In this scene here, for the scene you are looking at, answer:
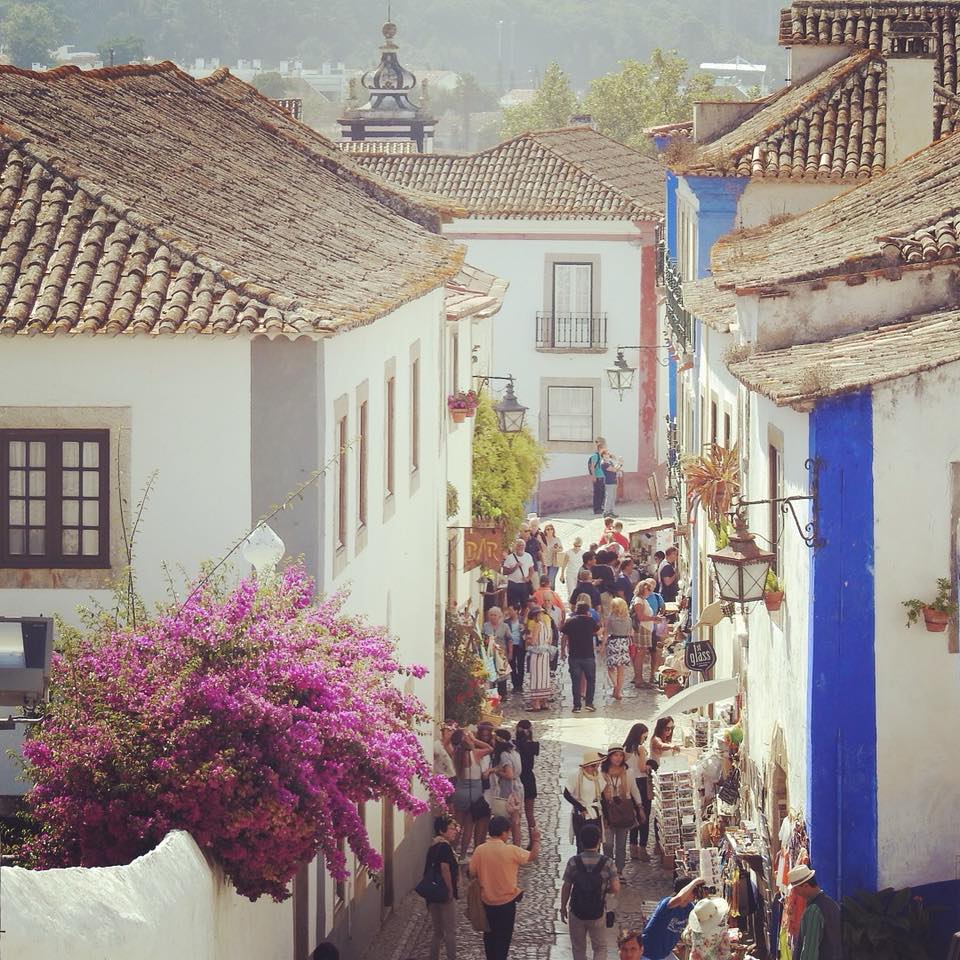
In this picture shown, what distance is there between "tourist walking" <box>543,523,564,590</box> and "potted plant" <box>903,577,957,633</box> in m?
18.9

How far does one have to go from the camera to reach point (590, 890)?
52.5 ft

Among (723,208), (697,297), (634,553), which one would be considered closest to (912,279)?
(697,297)

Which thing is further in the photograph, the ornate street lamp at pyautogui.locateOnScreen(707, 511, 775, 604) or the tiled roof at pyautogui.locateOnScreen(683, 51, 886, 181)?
the tiled roof at pyautogui.locateOnScreen(683, 51, 886, 181)

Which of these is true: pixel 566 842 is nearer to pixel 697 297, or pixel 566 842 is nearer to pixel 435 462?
pixel 435 462

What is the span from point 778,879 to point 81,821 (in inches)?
209

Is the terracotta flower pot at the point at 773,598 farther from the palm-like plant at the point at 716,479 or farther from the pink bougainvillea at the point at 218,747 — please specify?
the pink bougainvillea at the point at 218,747

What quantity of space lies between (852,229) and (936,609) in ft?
18.3

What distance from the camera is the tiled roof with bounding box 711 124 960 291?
55.8 ft

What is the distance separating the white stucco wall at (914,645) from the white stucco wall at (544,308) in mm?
32456

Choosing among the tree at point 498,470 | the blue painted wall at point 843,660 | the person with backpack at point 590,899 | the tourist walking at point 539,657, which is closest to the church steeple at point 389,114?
the tree at point 498,470

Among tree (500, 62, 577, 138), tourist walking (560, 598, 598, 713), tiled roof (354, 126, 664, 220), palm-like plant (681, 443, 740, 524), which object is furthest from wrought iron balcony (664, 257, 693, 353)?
tree (500, 62, 577, 138)

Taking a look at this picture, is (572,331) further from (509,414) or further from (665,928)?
(665,928)

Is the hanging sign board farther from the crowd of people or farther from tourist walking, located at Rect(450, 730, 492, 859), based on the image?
tourist walking, located at Rect(450, 730, 492, 859)

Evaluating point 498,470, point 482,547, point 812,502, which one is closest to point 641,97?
point 498,470
